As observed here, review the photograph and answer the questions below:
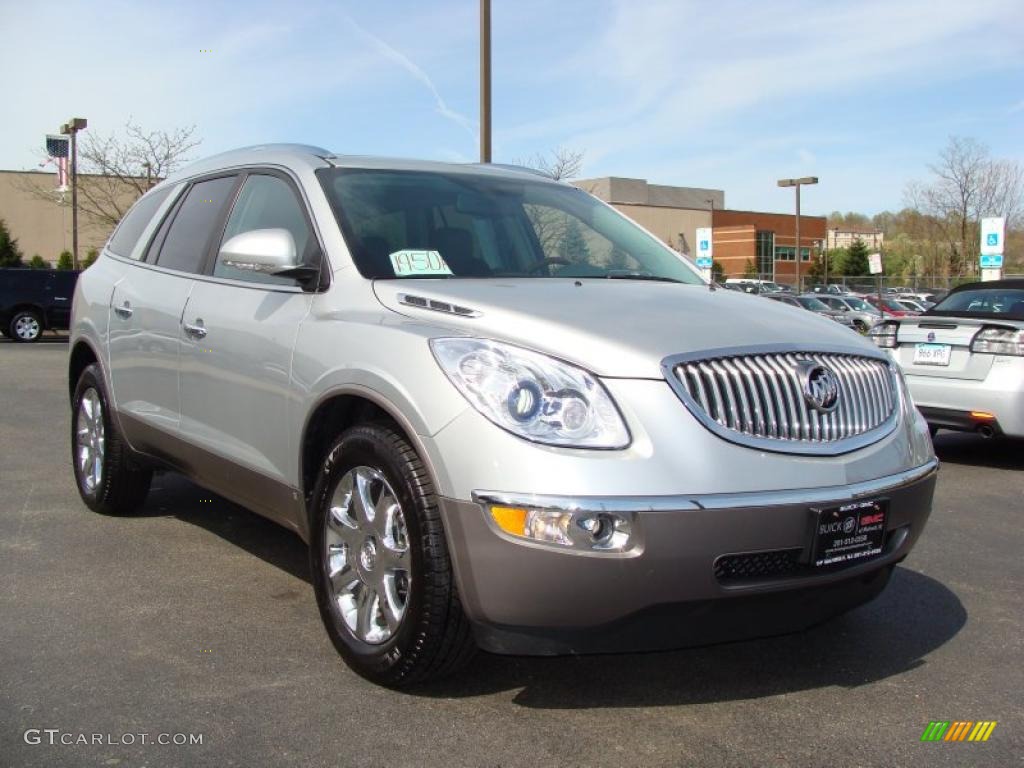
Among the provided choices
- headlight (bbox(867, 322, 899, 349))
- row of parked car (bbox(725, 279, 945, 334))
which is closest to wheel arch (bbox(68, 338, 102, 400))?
headlight (bbox(867, 322, 899, 349))

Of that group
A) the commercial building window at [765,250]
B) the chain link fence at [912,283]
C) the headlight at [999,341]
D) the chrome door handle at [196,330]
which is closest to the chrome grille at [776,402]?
the chrome door handle at [196,330]

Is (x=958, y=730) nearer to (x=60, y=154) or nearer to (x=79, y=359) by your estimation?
(x=79, y=359)

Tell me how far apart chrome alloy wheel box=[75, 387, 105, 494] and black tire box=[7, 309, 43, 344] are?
19.0 m

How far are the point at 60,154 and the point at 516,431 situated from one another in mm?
30018

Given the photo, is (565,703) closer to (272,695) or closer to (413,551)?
(413,551)

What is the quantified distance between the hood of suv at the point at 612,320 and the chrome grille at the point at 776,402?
0.06 m

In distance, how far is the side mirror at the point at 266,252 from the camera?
3.72 meters

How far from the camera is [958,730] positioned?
10.1 feet

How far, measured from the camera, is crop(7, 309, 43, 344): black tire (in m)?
23.0

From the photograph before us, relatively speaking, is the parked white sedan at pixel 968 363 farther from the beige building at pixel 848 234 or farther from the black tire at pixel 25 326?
the beige building at pixel 848 234

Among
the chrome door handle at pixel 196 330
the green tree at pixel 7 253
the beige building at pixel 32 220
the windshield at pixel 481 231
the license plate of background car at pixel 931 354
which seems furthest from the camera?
the beige building at pixel 32 220

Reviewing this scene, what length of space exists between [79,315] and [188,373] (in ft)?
5.86

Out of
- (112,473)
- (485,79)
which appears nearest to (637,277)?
(112,473)

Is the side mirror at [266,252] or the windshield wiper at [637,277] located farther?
the windshield wiper at [637,277]
